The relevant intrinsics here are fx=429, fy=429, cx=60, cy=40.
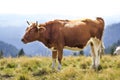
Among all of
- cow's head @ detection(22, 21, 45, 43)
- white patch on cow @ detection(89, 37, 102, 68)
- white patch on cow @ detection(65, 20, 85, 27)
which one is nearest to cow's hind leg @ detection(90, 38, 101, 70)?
white patch on cow @ detection(89, 37, 102, 68)

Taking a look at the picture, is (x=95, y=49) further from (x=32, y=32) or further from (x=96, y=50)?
(x=32, y=32)

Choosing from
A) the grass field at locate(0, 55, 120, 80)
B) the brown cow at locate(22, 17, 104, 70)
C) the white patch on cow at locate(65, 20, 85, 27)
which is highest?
the white patch on cow at locate(65, 20, 85, 27)

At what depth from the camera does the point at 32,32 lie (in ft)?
64.2

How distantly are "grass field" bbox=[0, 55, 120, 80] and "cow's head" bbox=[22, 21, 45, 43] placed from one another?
1.42 metres

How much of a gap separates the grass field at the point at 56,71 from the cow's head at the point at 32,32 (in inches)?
55.9

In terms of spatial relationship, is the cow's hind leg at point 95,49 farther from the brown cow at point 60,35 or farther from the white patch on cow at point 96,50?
the brown cow at point 60,35

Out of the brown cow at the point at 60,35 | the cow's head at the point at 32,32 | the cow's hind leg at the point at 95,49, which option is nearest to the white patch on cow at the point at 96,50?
the cow's hind leg at the point at 95,49

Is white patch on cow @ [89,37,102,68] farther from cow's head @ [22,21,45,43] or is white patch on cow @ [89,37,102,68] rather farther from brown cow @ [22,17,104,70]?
cow's head @ [22,21,45,43]

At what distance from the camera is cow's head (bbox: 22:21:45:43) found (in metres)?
19.5

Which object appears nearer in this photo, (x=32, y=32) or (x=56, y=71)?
(x=56, y=71)

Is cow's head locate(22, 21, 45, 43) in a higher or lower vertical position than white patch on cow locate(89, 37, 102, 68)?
higher

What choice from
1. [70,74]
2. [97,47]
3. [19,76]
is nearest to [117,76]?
[70,74]

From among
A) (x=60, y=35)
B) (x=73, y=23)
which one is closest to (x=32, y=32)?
(x=60, y=35)

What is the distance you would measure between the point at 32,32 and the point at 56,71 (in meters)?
2.20
